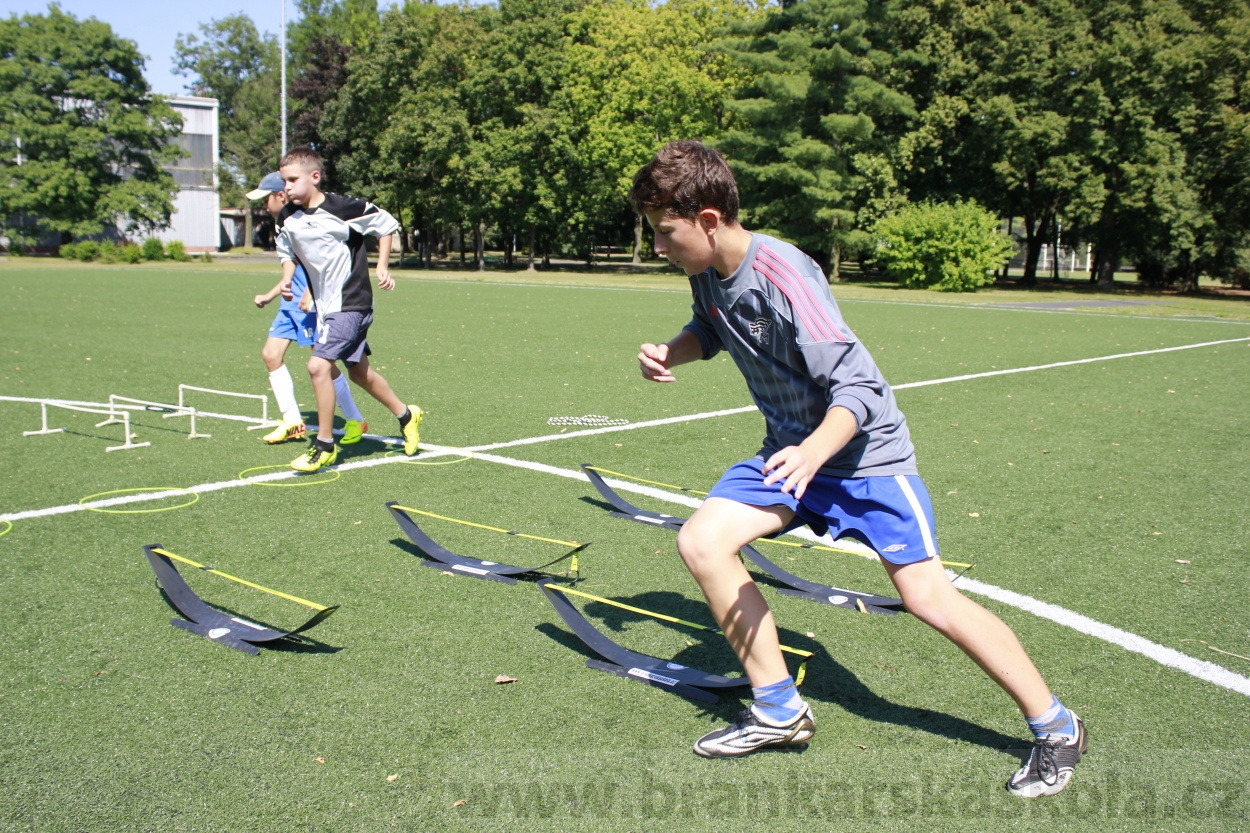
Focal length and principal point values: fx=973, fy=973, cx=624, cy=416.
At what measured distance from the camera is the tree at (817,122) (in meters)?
40.3

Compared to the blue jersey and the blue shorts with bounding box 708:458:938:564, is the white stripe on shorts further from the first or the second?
the blue jersey

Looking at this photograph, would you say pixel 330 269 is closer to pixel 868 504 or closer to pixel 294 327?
pixel 294 327

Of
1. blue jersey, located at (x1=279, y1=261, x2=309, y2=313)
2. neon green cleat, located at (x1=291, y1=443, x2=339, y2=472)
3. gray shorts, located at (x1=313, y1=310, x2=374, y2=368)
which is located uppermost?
blue jersey, located at (x1=279, y1=261, x2=309, y2=313)

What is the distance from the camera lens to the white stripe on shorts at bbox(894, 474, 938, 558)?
3.00 meters

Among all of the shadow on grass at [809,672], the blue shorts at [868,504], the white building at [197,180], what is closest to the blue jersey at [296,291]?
the shadow on grass at [809,672]

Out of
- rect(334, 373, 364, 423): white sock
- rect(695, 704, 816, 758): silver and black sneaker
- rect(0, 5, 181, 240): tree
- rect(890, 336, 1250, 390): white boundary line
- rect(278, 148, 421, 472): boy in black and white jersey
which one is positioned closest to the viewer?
rect(695, 704, 816, 758): silver and black sneaker

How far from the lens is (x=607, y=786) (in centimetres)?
297

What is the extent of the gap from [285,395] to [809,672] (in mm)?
5577

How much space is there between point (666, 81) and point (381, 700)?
161 feet

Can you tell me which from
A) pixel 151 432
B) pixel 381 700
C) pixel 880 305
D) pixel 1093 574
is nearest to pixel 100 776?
pixel 381 700

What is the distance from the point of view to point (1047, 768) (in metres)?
2.97

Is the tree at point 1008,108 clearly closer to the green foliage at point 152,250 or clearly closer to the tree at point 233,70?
the green foliage at point 152,250

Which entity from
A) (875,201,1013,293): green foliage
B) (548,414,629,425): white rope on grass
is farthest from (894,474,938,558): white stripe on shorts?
(875,201,1013,293): green foliage

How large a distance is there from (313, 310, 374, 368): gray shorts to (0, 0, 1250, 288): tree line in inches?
1392
